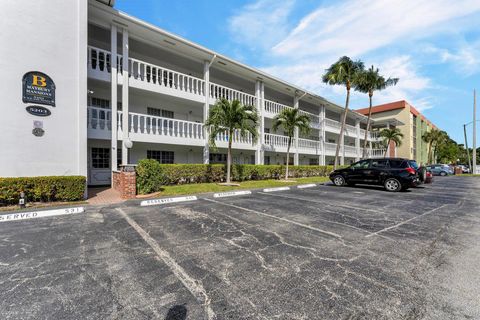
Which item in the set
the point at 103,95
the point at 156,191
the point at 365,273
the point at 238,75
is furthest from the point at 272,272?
the point at 238,75

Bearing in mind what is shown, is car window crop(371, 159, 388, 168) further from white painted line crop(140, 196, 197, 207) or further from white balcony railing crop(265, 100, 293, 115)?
white painted line crop(140, 196, 197, 207)

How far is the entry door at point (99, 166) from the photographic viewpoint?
12.6 metres

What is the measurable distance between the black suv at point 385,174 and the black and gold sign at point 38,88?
620 inches

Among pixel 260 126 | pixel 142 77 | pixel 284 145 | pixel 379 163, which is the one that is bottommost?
pixel 379 163

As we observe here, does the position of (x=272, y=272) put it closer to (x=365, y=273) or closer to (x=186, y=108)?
(x=365, y=273)

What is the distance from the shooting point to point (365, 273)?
3.14m

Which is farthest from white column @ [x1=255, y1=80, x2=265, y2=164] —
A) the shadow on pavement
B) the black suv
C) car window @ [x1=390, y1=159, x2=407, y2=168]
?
the shadow on pavement

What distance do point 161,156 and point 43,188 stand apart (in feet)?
26.3

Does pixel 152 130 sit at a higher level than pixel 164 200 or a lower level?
higher

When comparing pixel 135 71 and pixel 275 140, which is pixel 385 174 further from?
pixel 135 71

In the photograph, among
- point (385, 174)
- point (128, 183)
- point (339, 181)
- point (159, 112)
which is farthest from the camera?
point (159, 112)

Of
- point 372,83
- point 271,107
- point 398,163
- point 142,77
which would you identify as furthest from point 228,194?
point 372,83

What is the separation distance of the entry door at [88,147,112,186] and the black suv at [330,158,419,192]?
591 inches

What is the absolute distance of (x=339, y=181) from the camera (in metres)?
14.3
